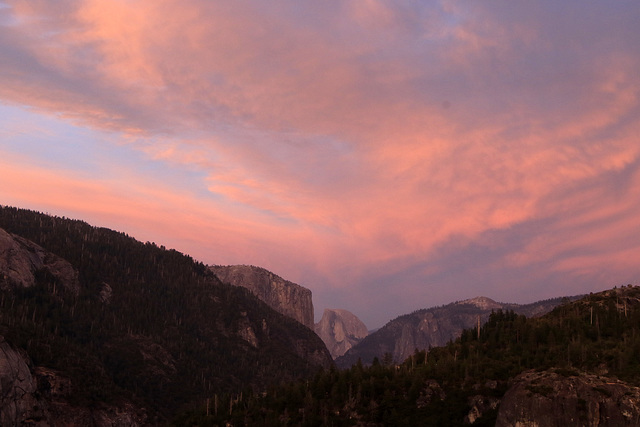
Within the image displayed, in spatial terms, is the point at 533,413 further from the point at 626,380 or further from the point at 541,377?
the point at 626,380

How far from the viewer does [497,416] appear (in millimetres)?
197000

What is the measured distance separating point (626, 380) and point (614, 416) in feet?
71.2

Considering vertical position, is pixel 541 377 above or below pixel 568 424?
above

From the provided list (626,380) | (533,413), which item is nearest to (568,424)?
(533,413)

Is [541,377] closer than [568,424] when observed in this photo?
No

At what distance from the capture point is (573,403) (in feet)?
608

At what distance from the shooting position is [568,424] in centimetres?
18438

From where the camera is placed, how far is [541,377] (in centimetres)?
19988

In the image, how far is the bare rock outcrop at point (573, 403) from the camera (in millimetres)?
182250

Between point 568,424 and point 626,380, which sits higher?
point 626,380

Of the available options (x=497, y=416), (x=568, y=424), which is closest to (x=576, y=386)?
(x=568, y=424)

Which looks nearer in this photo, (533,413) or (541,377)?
(533,413)

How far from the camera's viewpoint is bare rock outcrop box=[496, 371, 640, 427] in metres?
182

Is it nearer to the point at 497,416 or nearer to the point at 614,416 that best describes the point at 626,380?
the point at 614,416
